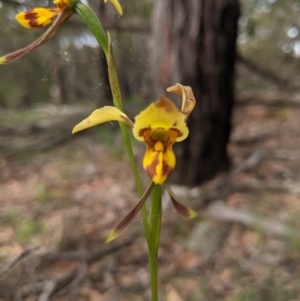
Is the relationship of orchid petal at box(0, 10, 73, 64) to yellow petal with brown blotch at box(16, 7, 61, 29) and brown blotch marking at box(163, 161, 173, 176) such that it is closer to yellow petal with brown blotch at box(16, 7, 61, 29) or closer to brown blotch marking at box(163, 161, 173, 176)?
yellow petal with brown blotch at box(16, 7, 61, 29)

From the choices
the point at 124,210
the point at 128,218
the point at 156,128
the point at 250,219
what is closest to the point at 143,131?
the point at 156,128

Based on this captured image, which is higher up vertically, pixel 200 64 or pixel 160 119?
pixel 160 119

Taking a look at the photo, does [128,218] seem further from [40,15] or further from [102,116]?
[40,15]

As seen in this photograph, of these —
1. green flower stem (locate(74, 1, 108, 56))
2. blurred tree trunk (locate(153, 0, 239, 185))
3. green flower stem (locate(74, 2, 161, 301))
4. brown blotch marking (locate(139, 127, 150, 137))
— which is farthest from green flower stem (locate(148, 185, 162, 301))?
blurred tree trunk (locate(153, 0, 239, 185))

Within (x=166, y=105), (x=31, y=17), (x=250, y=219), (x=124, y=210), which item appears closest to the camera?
(x=166, y=105)

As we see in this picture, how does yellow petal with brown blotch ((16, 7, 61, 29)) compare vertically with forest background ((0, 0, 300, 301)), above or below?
above

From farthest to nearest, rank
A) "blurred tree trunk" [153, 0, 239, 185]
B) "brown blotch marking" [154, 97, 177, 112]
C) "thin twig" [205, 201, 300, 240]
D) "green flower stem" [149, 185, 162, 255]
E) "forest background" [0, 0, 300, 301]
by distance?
"blurred tree trunk" [153, 0, 239, 185]
"thin twig" [205, 201, 300, 240]
"forest background" [0, 0, 300, 301]
"green flower stem" [149, 185, 162, 255]
"brown blotch marking" [154, 97, 177, 112]

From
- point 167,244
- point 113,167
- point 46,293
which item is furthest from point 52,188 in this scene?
point 46,293
